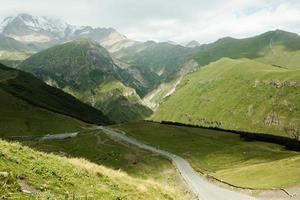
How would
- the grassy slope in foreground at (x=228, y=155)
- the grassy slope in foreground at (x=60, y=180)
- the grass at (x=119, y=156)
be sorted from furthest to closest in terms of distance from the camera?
the grass at (x=119, y=156)
the grassy slope in foreground at (x=228, y=155)
the grassy slope in foreground at (x=60, y=180)

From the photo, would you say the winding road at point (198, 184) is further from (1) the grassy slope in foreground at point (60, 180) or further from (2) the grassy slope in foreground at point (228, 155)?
(1) the grassy slope in foreground at point (60, 180)

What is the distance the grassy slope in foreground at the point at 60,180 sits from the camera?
2172 centimetres

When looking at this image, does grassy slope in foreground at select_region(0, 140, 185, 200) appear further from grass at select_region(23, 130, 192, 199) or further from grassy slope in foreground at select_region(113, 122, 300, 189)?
grass at select_region(23, 130, 192, 199)

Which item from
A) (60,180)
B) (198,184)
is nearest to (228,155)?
(198,184)

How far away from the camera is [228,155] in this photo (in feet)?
397

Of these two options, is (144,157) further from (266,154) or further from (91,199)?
(91,199)

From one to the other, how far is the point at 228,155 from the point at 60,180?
99.8m

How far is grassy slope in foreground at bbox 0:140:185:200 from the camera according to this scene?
71.3ft

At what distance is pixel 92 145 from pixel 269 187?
82608 mm

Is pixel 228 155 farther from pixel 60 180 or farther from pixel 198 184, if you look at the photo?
pixel 60 180

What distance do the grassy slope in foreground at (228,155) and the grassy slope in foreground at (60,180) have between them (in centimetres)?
3737

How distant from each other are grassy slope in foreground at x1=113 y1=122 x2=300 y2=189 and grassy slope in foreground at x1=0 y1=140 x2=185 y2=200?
37.4 m

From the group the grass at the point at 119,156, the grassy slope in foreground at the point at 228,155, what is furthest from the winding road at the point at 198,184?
the grassy slope in foreground at the point at 228,155

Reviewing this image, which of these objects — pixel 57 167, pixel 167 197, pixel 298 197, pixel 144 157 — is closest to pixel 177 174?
pixel 144 157
